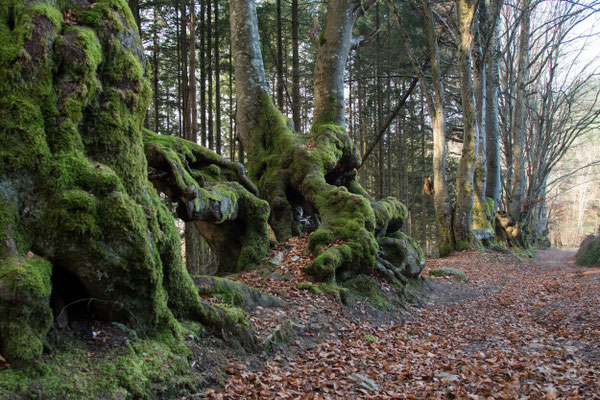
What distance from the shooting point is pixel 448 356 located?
5133 millimetres

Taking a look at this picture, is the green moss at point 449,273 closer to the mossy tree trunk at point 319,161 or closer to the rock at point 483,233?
the mossy tree trunk at point 319,161

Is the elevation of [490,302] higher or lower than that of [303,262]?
lower

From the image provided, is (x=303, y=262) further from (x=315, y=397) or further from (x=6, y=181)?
(x=6, y=181)

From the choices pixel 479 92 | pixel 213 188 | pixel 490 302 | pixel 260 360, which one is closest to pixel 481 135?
pixel 479 92

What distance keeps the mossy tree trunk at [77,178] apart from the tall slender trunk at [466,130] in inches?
510

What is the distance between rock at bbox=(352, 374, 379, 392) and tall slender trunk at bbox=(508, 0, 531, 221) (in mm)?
19842

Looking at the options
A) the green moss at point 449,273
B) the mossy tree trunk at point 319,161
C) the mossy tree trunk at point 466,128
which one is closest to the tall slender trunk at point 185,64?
the mossy tree trunk at point 319,161

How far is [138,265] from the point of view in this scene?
10.9ft

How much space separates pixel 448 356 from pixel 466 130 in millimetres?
11367

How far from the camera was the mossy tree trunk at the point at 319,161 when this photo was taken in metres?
7.59

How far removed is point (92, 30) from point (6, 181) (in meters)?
1.56

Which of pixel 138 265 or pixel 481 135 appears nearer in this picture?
pixel 138 265

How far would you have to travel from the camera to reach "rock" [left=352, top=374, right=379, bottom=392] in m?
3.88

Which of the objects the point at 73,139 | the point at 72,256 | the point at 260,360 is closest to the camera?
the point at 72,256
